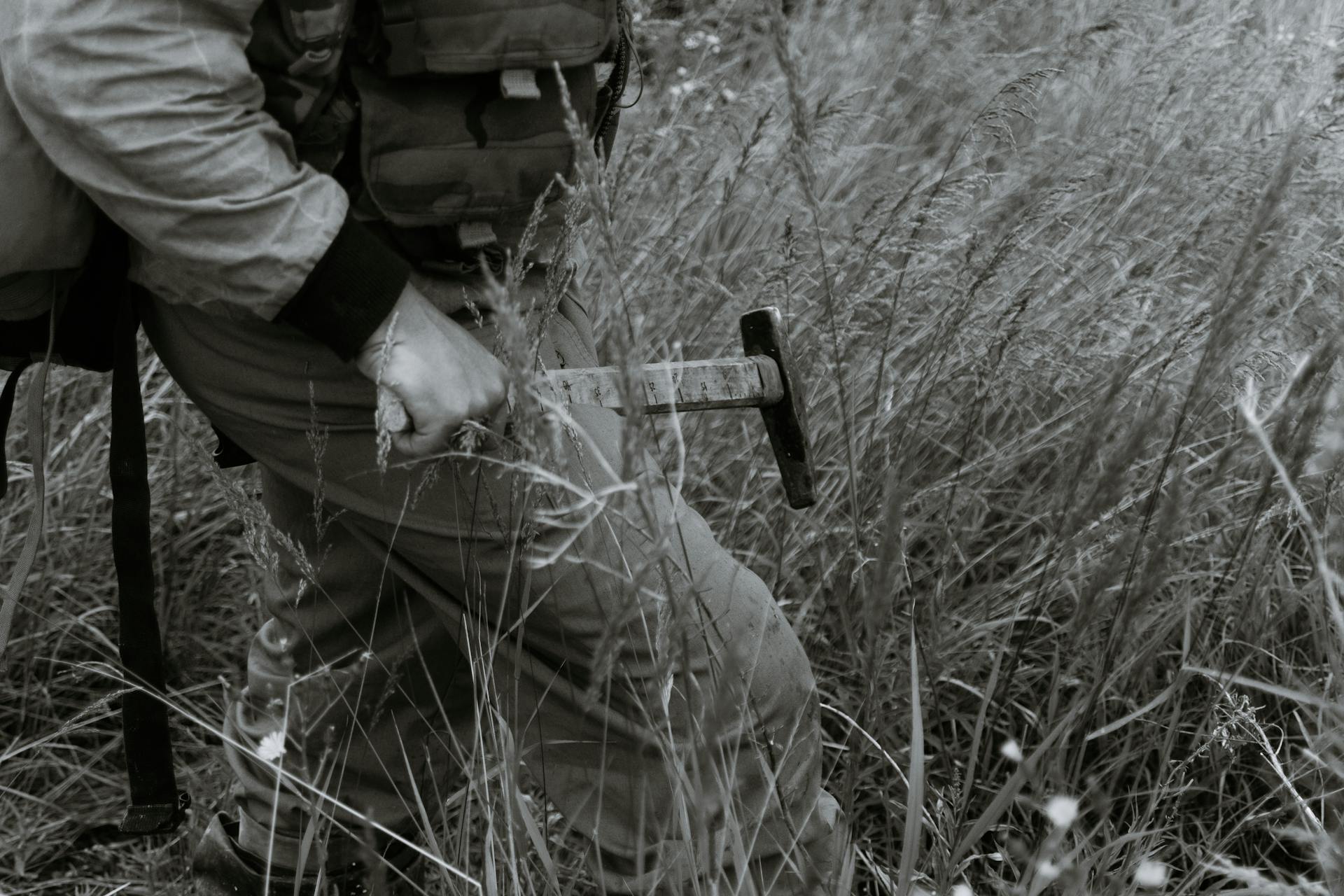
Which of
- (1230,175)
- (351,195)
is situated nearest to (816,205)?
(351,195)

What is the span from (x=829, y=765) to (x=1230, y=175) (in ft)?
5.30

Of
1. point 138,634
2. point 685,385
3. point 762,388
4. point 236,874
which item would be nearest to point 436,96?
point 685,385

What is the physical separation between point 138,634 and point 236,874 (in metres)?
0.55

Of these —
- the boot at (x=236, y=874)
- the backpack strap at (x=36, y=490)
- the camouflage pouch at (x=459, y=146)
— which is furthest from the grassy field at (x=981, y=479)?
the camouflage pouch at (x=459, y=146)

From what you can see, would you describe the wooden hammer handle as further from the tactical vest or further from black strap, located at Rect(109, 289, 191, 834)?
black strap, located at Rect(109, 289, 191, 834)

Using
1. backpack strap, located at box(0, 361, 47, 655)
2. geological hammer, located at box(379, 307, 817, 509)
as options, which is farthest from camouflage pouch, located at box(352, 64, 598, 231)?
backpack strap, located at box(0, 361, 47, 655)

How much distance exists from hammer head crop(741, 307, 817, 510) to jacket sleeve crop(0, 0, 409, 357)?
564 millimetres

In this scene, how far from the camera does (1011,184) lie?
3137 millimetres

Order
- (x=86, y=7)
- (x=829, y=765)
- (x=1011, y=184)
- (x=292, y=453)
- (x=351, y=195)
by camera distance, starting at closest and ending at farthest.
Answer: (x=86, y=7), (x=351, y=195), (x=292, y=453), (x=829, y=765), (x=1011, y=184)

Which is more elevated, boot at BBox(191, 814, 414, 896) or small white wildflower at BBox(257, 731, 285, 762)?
small white wildflower at BBox(257, 731, 285, 762)

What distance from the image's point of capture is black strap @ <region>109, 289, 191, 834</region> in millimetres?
1618

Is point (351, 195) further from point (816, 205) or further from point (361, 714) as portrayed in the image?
point (361, 714)

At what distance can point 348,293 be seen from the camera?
1292mm

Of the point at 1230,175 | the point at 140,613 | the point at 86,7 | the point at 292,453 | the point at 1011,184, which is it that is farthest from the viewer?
the point at 1011,184
